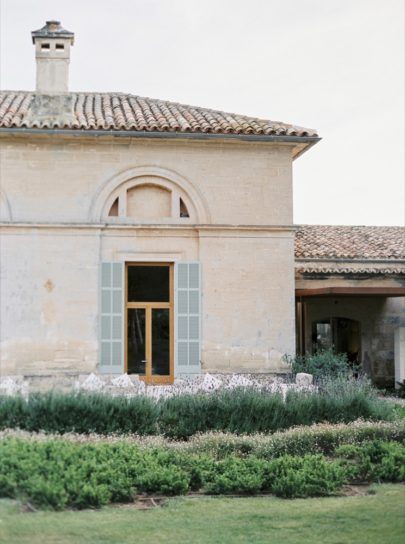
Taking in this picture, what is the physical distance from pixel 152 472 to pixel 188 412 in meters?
3.34

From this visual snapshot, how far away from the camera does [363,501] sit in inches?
328

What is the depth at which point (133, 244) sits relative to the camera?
17359 millimetres

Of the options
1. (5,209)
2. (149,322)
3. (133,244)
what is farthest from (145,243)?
(5,209)

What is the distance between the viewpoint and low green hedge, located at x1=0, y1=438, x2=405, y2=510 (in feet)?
26.0

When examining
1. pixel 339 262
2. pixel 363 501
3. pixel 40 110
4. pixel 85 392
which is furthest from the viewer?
pixel 339 262

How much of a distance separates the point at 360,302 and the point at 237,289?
20.4 ft

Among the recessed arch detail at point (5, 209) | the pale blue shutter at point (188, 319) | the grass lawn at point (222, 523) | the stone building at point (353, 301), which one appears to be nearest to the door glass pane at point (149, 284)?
the pale blue shutter at point (188, 319)

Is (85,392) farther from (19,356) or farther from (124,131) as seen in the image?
(124,131)

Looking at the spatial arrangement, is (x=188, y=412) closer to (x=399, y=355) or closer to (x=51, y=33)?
(x=399, y=355)

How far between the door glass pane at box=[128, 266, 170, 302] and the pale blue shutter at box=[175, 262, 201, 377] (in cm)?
44

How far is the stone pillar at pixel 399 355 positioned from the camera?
20516 millimetres

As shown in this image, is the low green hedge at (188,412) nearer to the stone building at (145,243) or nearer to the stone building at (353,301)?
the stone building at (145,243)

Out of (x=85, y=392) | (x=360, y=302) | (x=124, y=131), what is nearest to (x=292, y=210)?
(x=124, y=131)

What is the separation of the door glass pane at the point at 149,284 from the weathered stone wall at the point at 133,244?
457 mm
